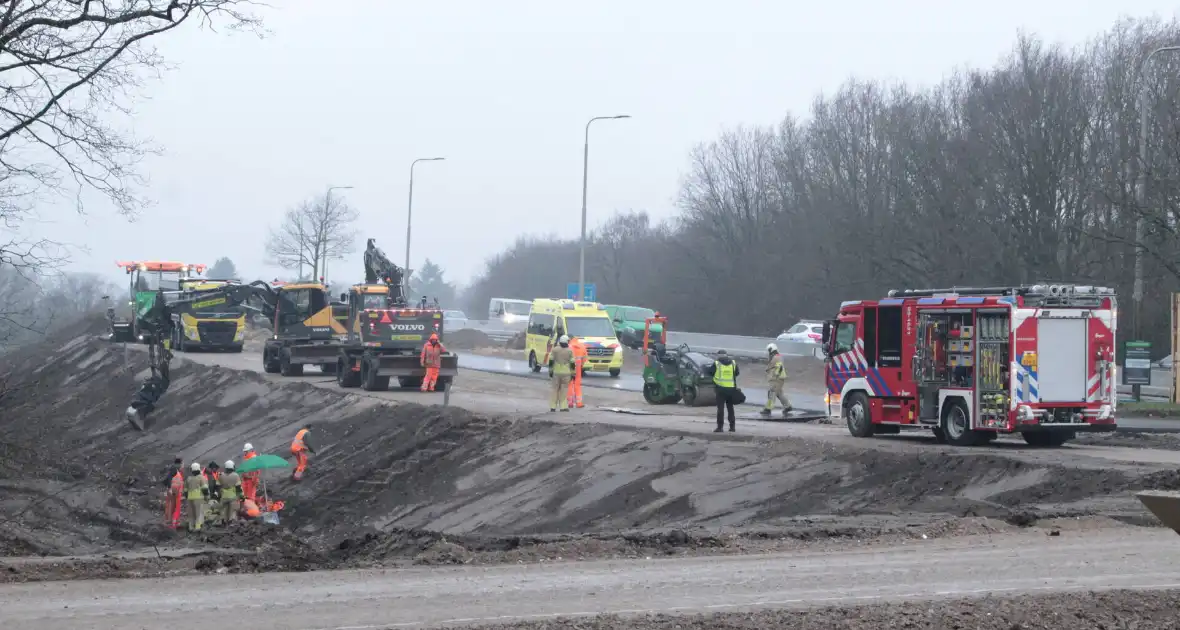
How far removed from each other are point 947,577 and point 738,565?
2.04 meters

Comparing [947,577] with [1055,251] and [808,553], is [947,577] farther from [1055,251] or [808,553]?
[1055,251]

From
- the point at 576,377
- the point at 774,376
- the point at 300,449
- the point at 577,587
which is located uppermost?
the point at 774,376

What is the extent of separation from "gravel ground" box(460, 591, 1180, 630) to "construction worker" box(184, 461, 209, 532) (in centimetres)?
1431

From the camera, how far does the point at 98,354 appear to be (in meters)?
63.1

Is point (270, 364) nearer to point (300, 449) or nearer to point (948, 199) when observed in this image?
point (300, 449)

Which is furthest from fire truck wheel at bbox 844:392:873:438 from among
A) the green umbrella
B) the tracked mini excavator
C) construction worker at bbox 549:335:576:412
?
the tracked mini excavator

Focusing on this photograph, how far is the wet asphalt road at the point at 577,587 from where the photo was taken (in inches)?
396

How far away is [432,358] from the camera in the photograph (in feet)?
117

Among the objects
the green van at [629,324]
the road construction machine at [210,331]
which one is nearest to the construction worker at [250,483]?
the green van at [629,324]

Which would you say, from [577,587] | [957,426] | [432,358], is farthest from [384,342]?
[577,587]

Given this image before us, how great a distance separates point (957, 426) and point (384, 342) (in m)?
19.6

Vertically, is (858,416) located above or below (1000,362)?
below

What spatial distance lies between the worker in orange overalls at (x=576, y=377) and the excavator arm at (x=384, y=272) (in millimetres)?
9477

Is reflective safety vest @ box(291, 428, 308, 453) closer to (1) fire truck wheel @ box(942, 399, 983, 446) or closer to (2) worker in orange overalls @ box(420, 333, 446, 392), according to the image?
(2) worker in orange overalls @ box(420, 333, 446, 392)
